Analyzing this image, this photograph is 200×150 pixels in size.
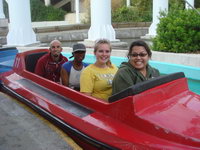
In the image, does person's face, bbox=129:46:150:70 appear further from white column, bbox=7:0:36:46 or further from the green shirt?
white column, bbox=7:0:36:46

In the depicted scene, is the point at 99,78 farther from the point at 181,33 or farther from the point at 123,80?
the point at 181,33

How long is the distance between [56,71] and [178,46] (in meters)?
2.98

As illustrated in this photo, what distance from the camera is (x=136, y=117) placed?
7.23 ft

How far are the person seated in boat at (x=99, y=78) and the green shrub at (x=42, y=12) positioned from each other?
23.4m

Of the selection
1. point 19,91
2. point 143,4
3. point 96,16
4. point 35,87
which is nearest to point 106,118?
point 35,87

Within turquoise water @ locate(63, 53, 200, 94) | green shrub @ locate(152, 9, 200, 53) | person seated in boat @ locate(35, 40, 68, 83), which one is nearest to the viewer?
person seated in boat @ locate(35, 40, 68, 83)

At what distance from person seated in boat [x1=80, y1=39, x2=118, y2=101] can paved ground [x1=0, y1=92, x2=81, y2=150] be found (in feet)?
1.72

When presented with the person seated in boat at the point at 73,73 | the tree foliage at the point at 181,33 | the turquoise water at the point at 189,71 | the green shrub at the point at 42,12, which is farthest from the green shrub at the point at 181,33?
the green shrub at the point at 42,12

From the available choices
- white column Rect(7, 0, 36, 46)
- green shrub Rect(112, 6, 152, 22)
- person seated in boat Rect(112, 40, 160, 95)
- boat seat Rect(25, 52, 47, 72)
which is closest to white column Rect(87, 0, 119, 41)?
white column Rect(7, 0, 36, 46)

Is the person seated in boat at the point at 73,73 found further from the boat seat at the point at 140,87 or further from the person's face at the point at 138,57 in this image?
the boat seat at the point at 140,87

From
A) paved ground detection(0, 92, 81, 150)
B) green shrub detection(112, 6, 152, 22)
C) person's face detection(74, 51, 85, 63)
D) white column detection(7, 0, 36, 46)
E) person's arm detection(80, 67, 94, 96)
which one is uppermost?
green shrub detection(112, 6, 152, 22)

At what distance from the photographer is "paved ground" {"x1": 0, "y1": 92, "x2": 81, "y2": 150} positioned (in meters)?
2.33

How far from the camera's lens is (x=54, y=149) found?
89.5 inches

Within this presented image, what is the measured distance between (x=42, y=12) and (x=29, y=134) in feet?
79.7
